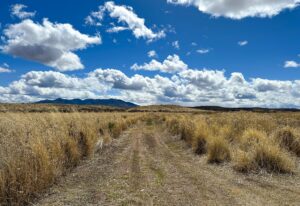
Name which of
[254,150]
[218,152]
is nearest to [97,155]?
[218,152]

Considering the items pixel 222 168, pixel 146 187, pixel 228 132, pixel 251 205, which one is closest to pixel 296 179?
pixel 222 168

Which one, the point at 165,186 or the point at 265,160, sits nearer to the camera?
the point at 165,186

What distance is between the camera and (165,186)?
796 centimetres

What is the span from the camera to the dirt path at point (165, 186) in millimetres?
6891

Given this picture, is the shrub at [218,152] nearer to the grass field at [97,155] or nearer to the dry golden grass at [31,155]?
the grass field at [97,155]

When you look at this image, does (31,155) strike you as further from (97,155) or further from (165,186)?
(97,155)

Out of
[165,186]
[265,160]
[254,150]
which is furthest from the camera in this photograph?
[254,150]

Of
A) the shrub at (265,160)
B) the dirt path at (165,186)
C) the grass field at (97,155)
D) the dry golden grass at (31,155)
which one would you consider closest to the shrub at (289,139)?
the grass field at (97,155)

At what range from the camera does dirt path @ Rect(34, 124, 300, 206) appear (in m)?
6.89

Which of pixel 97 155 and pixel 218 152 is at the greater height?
pixel 218 152

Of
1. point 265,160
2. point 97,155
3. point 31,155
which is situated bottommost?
point 97,155

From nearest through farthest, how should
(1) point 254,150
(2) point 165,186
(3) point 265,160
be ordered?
1. (2) point 165,186
2. (3) point 265,160
3. (1) point 254,150

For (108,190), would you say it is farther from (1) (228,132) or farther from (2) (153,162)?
(1) (228,132)

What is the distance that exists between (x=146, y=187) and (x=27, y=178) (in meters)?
2.77
